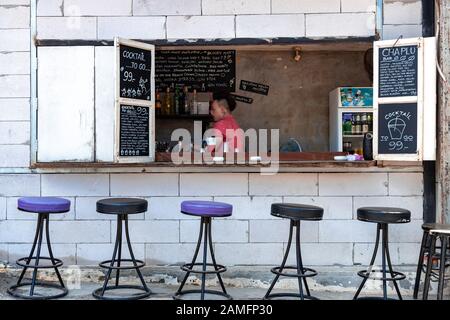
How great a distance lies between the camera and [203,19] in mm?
5383

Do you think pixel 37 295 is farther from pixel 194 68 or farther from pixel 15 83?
pixel 194 68

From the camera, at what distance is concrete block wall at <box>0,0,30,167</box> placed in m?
5.41

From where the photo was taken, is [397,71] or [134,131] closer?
[397,71]

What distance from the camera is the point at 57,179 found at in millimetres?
5434

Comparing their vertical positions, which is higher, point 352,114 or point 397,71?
point 397,71

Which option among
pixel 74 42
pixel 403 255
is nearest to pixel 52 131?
pixel 74 42

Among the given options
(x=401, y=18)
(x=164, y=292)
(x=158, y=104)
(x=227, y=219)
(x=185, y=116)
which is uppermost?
(x=401, y=18)

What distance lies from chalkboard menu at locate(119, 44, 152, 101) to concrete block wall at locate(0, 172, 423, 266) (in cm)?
77

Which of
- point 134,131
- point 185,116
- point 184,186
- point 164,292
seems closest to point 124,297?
point 164,292

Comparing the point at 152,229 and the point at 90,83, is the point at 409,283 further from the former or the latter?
the point at 90,83

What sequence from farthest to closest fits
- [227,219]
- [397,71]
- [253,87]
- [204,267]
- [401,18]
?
[253,87] < [227,219] < [401,18] < [397,71] < [204,267]

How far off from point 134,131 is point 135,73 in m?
0.51

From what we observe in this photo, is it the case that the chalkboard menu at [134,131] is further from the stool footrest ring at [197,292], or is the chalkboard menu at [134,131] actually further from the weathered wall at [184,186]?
the stool footrest ring at [197,292]

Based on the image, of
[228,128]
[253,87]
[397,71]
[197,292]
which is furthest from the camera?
[253,87]
